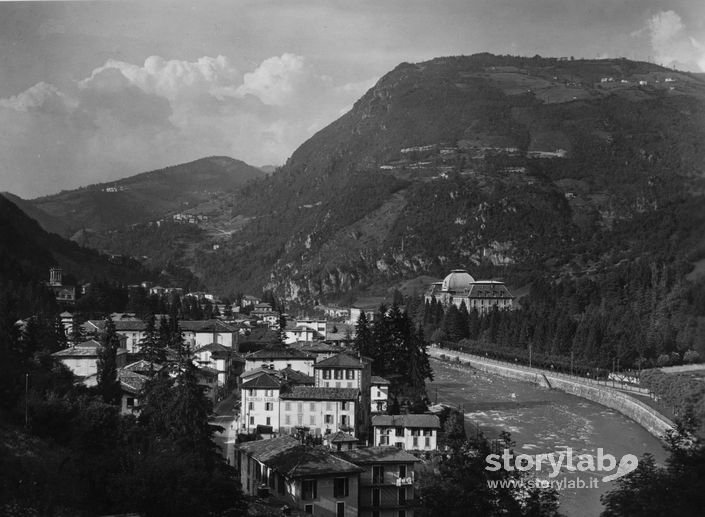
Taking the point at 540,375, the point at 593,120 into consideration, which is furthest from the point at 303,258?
the point at 540,375

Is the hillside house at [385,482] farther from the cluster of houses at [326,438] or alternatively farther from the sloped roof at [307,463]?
the sloped roof at [307,463]

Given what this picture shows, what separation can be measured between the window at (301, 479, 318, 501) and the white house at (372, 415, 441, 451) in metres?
11.9

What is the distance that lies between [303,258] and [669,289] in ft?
322

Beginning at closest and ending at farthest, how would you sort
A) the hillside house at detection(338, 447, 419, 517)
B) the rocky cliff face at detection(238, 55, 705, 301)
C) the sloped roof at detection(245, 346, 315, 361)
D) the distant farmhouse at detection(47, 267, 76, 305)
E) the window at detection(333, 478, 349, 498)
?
the window at detection(333, 478, 349, 498)
the hillside house at detection(338, 447, 419, 517)
the sloped roof at detection(245, 346, 315, 361)
the distant farmhouse at detection(47, 267, 76, 305)
the rocky cliff face at detection(238, 55, 705, 301)

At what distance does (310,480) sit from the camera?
22469 mm

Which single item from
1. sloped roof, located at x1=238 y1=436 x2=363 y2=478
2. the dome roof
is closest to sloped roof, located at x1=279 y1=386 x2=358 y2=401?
Result: sloped roof, located at x1=238 y1=436 x2=363 y2=478

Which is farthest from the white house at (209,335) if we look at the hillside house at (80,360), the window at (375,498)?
the window at (375,498)

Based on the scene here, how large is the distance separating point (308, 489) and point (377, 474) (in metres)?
3.12

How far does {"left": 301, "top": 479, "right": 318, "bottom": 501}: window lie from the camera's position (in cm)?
2233

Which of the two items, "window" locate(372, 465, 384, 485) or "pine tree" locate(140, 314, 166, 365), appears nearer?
"window" locate(372, 465, 384, 485)

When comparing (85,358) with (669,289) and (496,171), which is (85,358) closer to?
(669,289)

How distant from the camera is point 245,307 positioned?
356 ft

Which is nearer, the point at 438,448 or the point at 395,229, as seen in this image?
the point at 438,448

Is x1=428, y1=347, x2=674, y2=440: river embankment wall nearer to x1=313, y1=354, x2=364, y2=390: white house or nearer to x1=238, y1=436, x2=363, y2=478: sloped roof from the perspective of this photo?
x1=313, y1=354, x2=364, y2=390: white house
